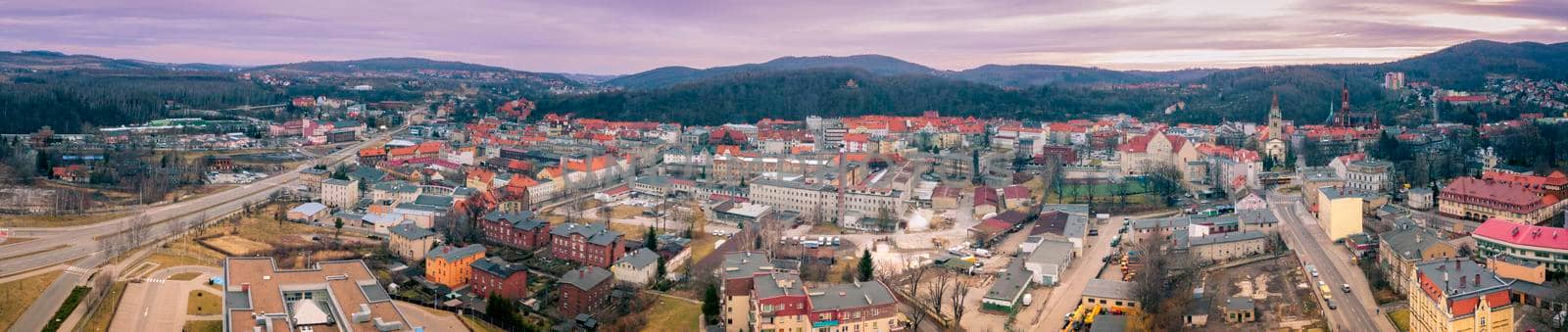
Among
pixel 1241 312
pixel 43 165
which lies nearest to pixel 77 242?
pixel 43 165

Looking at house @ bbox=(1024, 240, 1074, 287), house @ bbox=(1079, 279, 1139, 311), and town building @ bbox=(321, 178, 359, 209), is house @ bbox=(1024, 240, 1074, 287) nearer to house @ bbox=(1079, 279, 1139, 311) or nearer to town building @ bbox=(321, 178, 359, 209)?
house @ bbox=(1079, 279, 1139, 311)

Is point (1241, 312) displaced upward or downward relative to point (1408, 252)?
downward

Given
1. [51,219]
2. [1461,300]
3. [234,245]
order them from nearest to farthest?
[1461,300] → [234,245] → [51,219]

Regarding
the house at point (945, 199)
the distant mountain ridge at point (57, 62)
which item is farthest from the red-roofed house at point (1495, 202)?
the distant mountain ridge at point (57, 62)

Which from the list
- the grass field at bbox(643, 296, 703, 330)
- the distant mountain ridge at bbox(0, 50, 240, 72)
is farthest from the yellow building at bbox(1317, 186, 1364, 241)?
the distant mountain ridge at bbox(0, 50, 240, 72)

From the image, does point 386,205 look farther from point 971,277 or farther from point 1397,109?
point 1397,109

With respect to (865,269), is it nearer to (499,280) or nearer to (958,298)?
(958,298)

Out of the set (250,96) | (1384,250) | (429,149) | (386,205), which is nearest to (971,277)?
(1384,250)
